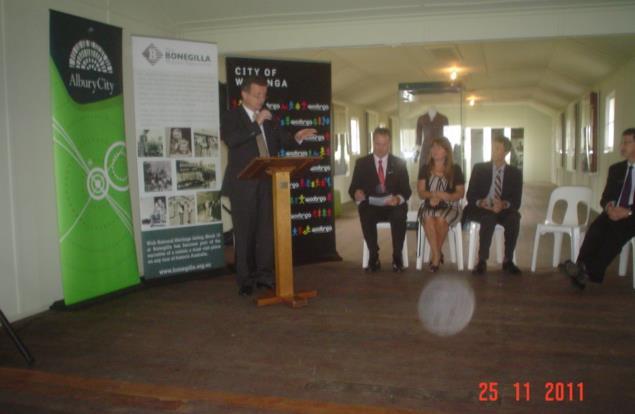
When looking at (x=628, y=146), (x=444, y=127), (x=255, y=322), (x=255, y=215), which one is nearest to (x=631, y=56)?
(x=444, y=127)

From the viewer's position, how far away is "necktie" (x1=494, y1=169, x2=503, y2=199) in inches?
206

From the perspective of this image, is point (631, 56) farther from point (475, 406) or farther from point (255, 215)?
point (475, 406)

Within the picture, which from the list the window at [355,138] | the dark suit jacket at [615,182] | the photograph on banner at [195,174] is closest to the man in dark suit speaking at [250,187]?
the photograph on banner at [195,174]

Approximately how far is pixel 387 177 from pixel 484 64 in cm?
647

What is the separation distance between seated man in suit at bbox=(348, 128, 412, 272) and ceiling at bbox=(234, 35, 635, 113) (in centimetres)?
182

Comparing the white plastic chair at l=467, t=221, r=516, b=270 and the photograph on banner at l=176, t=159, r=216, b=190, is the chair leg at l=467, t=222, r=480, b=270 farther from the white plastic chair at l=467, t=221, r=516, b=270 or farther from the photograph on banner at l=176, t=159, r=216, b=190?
the photograph on banner at l=176, t=159, r=216, b=190

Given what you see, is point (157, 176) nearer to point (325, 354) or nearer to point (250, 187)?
point (250, 187)

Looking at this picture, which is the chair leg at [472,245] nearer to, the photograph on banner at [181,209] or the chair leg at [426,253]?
the chair leg at [426,253]

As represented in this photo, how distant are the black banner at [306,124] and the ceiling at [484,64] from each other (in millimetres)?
821

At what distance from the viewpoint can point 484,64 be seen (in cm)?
1085

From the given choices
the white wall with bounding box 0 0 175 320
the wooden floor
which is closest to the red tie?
the wooden floor

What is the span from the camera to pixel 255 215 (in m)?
4.53

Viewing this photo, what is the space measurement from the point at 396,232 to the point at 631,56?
223 inches

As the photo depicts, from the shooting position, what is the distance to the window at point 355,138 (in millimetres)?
14008
